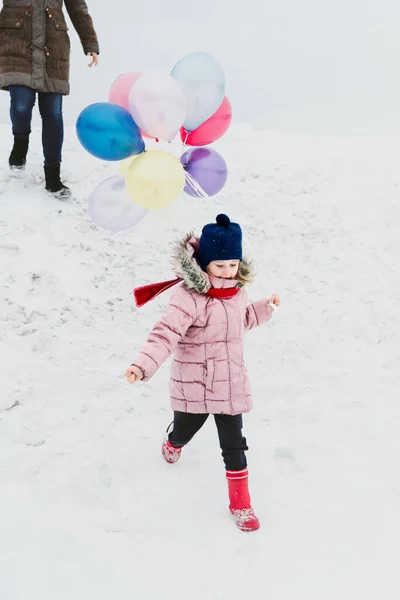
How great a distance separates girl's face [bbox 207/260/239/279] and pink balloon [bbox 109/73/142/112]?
1673mm

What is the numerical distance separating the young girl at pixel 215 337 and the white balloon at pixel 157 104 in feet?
3.75

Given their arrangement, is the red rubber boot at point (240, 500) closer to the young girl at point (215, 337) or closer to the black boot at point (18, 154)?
the young girl at point (215, 337)

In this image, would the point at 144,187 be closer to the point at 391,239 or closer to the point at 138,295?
the point at 138,295

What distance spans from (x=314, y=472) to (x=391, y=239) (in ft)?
12.2

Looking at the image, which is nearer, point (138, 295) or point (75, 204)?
point (138, 295)

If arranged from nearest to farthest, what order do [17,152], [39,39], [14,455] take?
1. [14,455]
2. [39,39]
3. [17,152]

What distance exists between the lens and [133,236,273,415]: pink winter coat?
113 inches

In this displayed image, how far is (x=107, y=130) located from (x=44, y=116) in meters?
1.96

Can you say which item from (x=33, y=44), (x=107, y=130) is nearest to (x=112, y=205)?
(x=107, y=130)

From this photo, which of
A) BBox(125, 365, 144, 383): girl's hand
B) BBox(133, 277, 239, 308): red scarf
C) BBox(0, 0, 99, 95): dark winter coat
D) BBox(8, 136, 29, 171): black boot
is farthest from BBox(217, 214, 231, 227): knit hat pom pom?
BBox(8, 136, 29, 171): black boot

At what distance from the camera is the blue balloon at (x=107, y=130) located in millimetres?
3719

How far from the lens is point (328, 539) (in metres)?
2.92

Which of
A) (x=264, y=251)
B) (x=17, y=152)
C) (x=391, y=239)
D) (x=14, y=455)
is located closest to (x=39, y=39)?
(x=17, y=152)

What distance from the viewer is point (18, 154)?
5.75m
